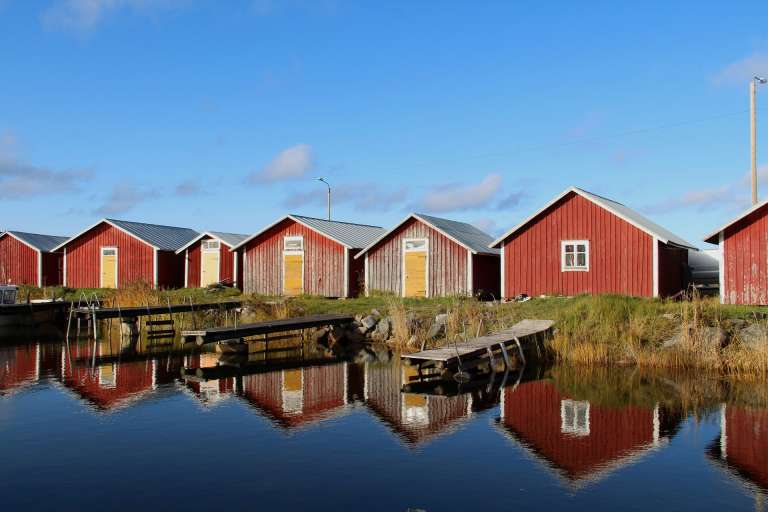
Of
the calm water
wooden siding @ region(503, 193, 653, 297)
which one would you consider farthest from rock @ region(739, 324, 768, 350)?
wooden siding @ region(503, 193, 653, 297)

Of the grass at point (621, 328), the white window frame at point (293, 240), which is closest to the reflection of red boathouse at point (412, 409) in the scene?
the grass at point (621, 328)

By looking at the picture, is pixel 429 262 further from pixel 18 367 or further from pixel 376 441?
pixel 376 441

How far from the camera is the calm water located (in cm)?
870

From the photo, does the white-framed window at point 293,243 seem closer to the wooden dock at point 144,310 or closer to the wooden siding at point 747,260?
the wooden dock at point 144,310

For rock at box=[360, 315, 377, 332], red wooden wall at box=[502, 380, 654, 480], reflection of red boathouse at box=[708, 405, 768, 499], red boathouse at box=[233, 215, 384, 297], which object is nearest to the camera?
reflection of red boathouse at box=[708, 405, 768, 499]

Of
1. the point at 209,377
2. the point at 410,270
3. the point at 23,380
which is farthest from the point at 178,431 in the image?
the point at 410,270

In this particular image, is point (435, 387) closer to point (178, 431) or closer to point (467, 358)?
point (467, 358)

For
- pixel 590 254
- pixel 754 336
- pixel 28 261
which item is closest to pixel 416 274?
pixel 590 254

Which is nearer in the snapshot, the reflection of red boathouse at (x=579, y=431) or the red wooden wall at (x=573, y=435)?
the reflection of red boathouse at (x=579, y=431)

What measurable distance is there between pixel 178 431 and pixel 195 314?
16.6 metres

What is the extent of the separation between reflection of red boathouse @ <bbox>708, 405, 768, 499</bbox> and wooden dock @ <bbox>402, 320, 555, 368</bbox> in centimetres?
535

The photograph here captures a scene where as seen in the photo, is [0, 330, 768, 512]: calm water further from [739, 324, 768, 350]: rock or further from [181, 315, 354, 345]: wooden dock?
[181, 315, 354, 345]: wooden dock

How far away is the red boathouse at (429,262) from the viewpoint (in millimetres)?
29281

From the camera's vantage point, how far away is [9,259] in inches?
1662
